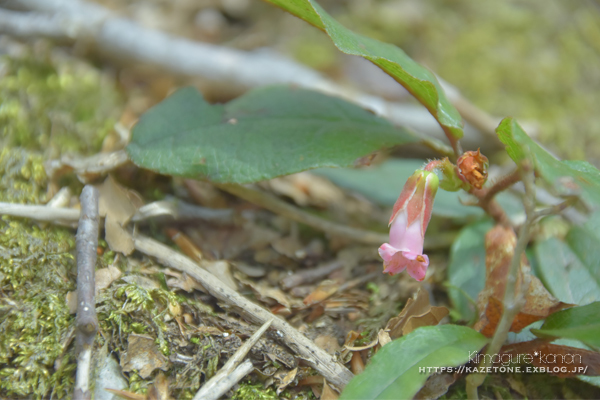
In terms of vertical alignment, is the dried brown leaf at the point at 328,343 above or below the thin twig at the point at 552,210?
below

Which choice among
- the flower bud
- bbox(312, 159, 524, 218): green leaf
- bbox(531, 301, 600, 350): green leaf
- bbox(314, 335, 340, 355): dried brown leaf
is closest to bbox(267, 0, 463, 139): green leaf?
the flower bud

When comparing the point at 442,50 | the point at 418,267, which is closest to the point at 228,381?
the point at 418,267

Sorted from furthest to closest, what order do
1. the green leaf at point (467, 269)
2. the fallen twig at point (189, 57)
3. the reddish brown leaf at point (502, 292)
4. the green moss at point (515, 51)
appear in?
the green moss at point (515, 51) → the fallen twig at point (189, 57) → the green leaf at point (467, 269) → the reddish brown leaf at point (502, 292)

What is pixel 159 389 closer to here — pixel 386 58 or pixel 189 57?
pixel 386 58

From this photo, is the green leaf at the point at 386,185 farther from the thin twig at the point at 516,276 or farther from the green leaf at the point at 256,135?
the thin twig at the point at 516,276

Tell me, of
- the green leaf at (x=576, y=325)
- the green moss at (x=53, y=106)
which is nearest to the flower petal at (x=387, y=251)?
the green leaf at (x=576, y=325)

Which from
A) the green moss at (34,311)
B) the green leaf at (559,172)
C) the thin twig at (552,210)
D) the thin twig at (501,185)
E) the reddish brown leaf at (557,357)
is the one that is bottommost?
the green moss at (34,311)

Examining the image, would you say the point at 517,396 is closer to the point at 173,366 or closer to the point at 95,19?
the point at 173,366
